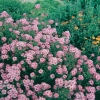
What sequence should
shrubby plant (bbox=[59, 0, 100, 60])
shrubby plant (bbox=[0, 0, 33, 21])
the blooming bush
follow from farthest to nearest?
shrubby plant (bbox=[0, 0, 33, 21])
shrubby plant (bbox=[59, 0, 100, 60])
the blooming bush

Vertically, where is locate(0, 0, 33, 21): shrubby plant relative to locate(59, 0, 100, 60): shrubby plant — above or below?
above

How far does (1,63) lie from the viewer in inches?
170

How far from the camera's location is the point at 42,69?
165 inches

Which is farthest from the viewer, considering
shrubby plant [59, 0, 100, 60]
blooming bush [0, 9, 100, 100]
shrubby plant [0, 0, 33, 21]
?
shrubby plant [0, 0, 33, 21]

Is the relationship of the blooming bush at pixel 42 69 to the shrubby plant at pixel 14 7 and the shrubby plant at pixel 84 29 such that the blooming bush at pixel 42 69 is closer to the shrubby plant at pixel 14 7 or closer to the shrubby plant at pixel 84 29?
the shrubby plant at pixel 84 29

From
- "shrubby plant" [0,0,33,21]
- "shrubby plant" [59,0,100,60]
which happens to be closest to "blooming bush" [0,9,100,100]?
"shrubby plant" [59,0,100,60]

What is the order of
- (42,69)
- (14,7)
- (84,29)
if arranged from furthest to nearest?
(14,7) → (84,29) → (42,69)

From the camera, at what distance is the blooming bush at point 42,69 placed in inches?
155

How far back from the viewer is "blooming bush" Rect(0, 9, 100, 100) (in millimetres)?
3945

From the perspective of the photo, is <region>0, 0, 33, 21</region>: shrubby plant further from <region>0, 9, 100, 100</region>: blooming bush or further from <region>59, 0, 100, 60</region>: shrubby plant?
<region>0, 9, 100, 100</region>: blooming bush

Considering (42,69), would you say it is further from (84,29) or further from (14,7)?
(14,7)

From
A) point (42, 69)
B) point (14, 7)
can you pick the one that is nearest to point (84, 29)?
point (14, 7)

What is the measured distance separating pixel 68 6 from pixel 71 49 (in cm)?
260

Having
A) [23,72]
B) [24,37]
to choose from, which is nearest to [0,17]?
[24,37]
